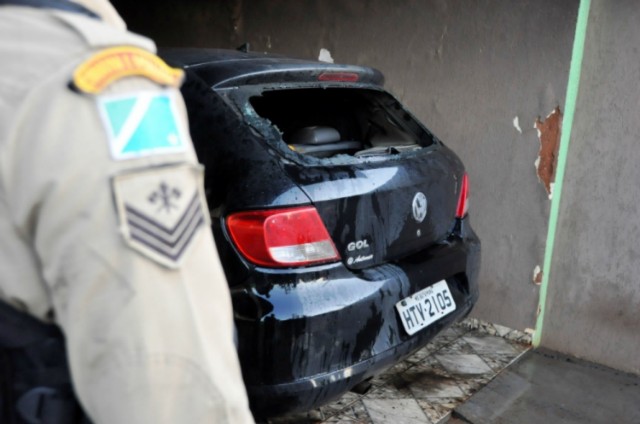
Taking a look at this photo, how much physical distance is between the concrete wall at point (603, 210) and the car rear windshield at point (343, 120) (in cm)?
111

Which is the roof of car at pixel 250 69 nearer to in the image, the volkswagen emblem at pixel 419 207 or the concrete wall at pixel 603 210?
the volkswagen emblem at pixel 419 207

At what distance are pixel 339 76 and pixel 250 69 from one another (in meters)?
0.44

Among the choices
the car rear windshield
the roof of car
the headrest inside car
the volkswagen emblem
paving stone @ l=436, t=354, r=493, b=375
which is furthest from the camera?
paving stone @ l=436, t=354, r=493, b=375

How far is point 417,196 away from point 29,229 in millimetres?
1845

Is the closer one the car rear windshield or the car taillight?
the car taillight

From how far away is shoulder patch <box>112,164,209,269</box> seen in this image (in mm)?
671

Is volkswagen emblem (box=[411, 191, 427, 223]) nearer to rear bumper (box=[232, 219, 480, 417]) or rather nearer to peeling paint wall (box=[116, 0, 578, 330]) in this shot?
rear bumper (box=[232, 219, 480, 417])

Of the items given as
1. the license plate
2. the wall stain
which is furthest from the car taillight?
the wall stain

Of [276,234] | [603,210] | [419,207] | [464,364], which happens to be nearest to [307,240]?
[276,234]

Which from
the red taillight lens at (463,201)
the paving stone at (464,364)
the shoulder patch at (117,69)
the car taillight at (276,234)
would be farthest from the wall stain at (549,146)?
the shoulder patch at (117,69)

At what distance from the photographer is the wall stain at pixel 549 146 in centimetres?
330

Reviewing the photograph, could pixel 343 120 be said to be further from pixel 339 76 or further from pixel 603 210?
pixel 603 210

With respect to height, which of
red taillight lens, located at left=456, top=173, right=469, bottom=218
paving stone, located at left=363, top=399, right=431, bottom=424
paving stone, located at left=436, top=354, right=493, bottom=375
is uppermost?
red taillight lens, located at left=456, top=173, right=469, bottom=218

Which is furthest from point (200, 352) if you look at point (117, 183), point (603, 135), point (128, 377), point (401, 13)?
point (401, 13)
